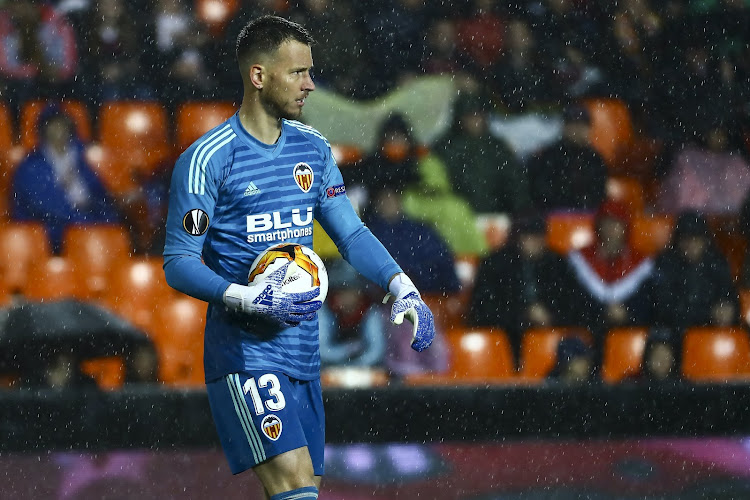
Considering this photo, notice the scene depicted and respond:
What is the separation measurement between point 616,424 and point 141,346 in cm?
251

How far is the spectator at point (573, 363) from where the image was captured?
673cm

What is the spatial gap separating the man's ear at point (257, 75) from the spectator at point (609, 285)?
13.0ft

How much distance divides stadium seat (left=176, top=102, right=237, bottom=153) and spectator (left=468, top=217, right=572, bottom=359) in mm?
1828

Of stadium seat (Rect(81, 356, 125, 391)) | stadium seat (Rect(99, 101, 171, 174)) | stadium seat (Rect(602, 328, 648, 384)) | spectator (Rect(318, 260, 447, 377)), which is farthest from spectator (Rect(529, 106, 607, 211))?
stadium seat (Rect(81, 356, 125, 391))

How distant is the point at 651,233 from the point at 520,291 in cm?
93

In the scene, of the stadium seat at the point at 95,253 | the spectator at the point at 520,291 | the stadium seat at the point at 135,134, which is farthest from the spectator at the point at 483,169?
the stadium seat at the point at 95,253

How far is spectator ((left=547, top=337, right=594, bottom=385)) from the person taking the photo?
6.73 metres

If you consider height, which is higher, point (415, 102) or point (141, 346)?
point (415, 102)

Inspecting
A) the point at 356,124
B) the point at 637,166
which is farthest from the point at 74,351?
the point at 637,166

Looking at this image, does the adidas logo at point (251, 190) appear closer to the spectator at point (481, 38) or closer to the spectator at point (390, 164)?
the spectator at point (390, 164)

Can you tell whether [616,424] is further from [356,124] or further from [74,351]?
[74,351]

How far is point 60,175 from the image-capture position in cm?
696

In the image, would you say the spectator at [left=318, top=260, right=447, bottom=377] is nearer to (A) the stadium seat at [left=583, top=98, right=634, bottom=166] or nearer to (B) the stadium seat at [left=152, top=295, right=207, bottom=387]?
(B) the stadium seat at [left=152, top=295, right=207, bottom=387]

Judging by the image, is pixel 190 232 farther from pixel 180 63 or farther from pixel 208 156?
pixel 180 63
